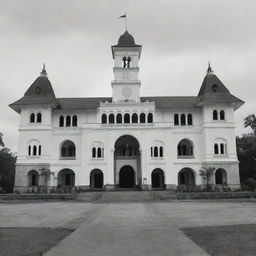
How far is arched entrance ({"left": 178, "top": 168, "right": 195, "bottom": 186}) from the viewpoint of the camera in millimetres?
54969

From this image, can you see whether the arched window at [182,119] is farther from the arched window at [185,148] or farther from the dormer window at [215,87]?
the dormer window at [215,87]

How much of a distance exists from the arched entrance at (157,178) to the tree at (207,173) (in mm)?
6551

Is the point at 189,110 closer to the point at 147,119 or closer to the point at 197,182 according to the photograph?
the point at 147,119

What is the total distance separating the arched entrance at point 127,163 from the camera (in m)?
53.6

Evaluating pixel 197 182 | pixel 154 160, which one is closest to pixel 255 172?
pixel 197 182

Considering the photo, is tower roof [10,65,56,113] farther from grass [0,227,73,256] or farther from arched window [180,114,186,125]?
grass [0,227,73,256]

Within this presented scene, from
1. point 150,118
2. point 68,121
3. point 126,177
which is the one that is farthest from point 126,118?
point 126,177

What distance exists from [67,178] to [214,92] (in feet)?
90.4

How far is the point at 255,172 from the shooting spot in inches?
2243

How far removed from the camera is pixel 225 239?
12508 mm

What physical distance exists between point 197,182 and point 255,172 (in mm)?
12012

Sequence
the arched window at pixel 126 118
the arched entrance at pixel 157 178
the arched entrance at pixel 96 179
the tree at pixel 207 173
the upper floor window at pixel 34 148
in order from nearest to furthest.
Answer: the tree at pixel 207 173 < the upper floor window at pixel 34 148 < the arched window at pixel 126 118 < the arched entrance at pixel 157 178 < the arched entrance at pixel 96 179

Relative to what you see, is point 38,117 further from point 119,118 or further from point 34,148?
point 119,118

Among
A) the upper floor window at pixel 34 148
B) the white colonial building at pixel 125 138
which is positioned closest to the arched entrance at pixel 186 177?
the white colonial building at pixel 125 138
